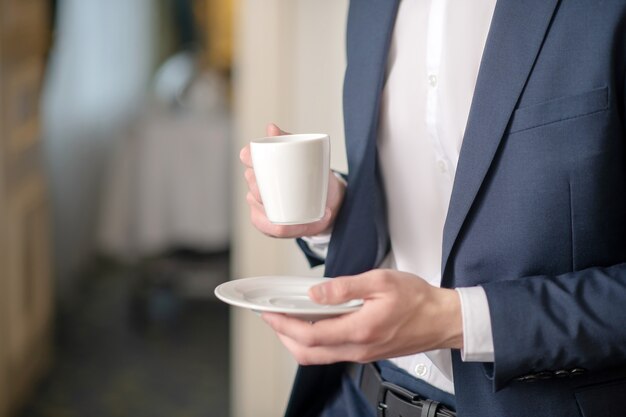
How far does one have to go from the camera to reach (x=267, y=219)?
1.25m

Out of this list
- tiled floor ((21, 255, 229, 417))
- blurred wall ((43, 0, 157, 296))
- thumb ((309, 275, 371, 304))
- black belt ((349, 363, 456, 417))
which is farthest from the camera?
blurred wall ((43, 0, 157, 296))

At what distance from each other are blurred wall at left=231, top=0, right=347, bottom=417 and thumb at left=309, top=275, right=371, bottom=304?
166 centimetres

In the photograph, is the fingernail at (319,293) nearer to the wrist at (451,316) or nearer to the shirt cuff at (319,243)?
the wrist at (451,316)

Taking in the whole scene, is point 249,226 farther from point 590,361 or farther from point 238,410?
point 590,361

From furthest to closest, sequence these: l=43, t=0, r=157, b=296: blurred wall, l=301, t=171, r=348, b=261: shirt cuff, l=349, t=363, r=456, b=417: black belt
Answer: l=43, t=0, r=157, b=296: blurred wall, l=301, t=171, r=348, b=261: shirt cuff, l=349, t=363, r=456, b=417: black belt

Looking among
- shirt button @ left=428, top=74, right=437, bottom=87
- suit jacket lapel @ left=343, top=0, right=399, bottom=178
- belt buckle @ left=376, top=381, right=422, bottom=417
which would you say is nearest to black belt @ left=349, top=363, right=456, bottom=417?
belt buckle @ left=376, top=381, right=422, bottom=417

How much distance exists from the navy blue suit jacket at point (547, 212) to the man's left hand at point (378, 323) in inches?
2.4

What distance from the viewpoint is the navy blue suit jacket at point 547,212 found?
40.1 inches

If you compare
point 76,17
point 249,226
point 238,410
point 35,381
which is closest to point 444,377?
point 249,226

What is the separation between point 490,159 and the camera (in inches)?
42.3

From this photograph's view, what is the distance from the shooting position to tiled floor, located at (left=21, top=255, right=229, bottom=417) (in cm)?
372

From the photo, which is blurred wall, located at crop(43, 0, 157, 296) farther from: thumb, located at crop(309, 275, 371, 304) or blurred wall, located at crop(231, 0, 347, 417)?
thumb, located at crop(309, 275, 371, 304)

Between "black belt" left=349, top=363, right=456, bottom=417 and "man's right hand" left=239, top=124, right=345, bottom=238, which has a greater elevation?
"man's right hand" left=239, top=124, right=345, bottom=238

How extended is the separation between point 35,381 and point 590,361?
332 cm
